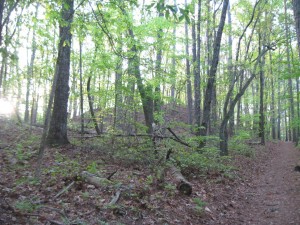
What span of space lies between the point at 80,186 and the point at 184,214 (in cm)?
257

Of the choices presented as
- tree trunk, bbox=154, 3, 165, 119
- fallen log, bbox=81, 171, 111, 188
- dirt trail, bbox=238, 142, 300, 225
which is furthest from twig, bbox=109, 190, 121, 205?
tree trunk, bbox=154, 3, 165, 119

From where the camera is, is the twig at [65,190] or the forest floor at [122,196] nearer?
the forest floor at [122,196]

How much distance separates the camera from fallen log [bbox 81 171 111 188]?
6.21 metres

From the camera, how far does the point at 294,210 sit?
6.50 m

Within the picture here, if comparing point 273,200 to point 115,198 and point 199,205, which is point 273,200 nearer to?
point 199,205

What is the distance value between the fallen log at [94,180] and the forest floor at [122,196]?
109 mm

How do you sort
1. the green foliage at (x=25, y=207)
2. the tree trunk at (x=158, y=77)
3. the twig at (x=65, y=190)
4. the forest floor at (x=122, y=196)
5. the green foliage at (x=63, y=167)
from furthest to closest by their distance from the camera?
the tree trunk at (x=158, y=77)
the green foliage at (x=63, y=167)
the twig at (x=65, y=190)
the forest floor at (x=122, y=196)
the green foliage at (x=25, y=207)

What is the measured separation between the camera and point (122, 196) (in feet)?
19.3

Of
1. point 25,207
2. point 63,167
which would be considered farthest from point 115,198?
point 63,167

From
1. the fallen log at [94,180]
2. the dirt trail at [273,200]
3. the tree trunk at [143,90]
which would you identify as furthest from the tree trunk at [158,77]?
the fallen log at [94,180]

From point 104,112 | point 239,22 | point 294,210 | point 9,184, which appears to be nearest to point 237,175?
point 294,210

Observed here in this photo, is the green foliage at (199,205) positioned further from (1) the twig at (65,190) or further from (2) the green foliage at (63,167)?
(2) the green foliage at (63,167)

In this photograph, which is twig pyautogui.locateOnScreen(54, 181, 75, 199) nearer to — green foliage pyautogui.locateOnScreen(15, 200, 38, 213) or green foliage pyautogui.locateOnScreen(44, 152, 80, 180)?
green foliage pyautogui.locateOnScreen(44, 152, 80, 180)

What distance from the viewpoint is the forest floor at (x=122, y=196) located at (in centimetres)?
477
